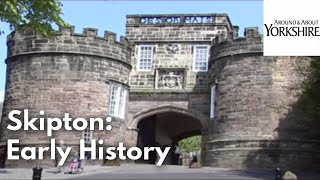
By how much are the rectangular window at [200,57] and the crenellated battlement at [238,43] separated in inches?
64.6

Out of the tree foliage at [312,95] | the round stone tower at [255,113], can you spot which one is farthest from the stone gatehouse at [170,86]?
the tree foliage at [312,95]

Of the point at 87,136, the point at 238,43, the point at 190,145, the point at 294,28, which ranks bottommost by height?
the point at 190,145

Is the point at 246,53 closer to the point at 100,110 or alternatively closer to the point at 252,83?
the point at 252,83

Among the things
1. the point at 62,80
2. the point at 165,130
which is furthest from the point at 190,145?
the point at 62,80

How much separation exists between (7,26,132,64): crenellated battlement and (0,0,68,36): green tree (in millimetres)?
10870

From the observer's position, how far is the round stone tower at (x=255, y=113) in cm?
3056

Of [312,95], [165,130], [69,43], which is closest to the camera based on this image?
[312,95]

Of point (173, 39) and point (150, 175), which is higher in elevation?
point (173, 39)

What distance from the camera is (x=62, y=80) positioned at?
1260 inches

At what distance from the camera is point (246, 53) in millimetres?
32188

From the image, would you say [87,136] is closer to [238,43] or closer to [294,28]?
[238,43]

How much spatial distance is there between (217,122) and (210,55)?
4.41m

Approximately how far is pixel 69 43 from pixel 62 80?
2031 millimetres

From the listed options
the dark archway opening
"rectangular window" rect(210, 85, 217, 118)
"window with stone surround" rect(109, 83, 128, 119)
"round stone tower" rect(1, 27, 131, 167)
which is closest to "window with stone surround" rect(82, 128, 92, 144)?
"round stone tower" rect(1, 27, 131, 167)
